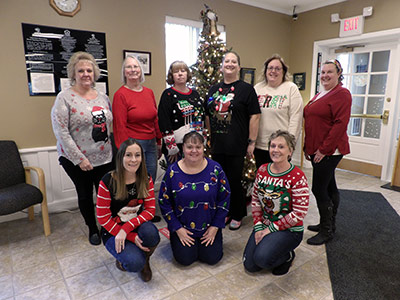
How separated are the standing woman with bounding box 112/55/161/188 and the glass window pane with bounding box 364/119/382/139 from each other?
328 centimetres

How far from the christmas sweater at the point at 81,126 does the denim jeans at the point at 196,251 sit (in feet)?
2.83

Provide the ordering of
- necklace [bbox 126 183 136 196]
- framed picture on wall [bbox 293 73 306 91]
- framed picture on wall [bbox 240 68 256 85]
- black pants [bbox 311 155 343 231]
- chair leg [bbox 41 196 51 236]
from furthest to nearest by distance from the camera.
→ 1. framed picture on wall [bbox 293 73 306 91]
2. framed picture on wall [bbox 240 68 256 85]
3. chair leg [bbox 41 196 51 236]
4. black pants [bbox 311 155 343 231]
5. necklace [bbox 126 183 136 196]

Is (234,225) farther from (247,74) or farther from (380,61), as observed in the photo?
(380,61)

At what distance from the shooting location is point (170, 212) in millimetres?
1941

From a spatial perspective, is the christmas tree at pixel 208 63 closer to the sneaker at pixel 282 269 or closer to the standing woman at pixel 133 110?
the standing woman at pixel 133 110

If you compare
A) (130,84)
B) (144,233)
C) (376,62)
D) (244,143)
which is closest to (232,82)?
(244,143)

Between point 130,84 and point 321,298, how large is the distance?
6.54ft

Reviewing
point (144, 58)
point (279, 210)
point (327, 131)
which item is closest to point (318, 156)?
point (327, 131)

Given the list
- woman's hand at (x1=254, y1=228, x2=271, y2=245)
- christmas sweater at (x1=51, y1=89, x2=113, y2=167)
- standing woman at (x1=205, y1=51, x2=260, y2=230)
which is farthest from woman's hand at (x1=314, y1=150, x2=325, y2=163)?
christmas sweater at (x1=51, y1=89, x2=113, y2=167)

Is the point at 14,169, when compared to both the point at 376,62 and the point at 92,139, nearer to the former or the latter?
the point at 92,139

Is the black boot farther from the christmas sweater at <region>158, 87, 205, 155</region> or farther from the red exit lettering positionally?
the red exit lettering

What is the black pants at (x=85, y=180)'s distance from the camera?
7.07 feet

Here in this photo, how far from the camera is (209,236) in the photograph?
6.44 feet

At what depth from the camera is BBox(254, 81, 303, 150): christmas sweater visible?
2.24m
